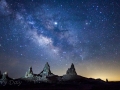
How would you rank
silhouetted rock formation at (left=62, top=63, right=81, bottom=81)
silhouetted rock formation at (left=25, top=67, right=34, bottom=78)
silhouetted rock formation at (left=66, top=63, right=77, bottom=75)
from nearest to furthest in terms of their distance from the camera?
silhouetted rock formation at (left=62, top=63, right=81, bottom=81), silhouetted rock formation at (left=25, top=67, right=34, bottom=78), silhouetted rock formation at (left=66, top=63, right=77, bottom=75)

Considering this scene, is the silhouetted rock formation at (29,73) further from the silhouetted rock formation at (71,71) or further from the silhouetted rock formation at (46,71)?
the silhouetted rock formation at (71,71)

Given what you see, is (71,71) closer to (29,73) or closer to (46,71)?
(46,71)

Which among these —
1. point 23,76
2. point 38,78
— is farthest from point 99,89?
point 23,76

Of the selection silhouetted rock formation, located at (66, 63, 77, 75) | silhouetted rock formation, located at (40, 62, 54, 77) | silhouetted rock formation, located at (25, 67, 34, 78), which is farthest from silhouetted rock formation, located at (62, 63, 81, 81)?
silhouetted rock formation, located at (25, 67, 34, 78)

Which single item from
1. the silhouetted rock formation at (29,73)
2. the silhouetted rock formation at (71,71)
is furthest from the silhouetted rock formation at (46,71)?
the silhouetted rock formation at (71,71)

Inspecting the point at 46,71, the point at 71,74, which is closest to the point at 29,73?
the point at 46,71

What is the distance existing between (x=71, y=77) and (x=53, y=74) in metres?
9.50

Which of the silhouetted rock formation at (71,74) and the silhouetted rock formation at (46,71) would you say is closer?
the silhouetted rock formation at (71,74)

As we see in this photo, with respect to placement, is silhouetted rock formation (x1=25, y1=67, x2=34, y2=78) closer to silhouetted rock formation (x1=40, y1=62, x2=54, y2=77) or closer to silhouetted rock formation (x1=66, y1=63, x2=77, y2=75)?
silhouetted rock formation (x1=40, y1=62, x2=54, y2=77)

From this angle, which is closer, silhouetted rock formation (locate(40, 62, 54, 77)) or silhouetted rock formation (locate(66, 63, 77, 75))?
silhouetted rock formation (locate(40, 62, 54, 77))

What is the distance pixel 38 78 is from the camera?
218ft

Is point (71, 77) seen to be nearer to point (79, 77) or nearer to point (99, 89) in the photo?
point (79, 77)

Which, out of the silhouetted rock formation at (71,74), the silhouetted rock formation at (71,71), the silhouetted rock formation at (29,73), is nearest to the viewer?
the silhouetted rock formation at (71,74)

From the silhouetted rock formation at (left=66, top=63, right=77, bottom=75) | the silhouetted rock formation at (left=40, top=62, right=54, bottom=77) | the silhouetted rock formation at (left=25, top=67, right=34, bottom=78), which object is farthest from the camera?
the silhouetted rock formation at (left=66, top=63, right=77, bottom=75)
